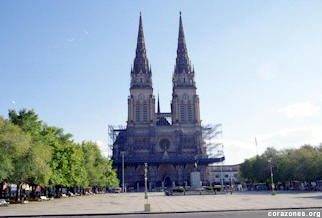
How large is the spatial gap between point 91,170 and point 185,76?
55.0 metres

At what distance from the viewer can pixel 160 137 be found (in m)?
110

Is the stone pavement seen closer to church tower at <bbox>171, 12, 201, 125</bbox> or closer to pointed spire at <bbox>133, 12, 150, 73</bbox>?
church tower at <bbox>171, 12, 201, 125</bbox>

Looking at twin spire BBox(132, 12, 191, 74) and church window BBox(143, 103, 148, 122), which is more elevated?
twin spire BBox(132, 12, 191, 74)

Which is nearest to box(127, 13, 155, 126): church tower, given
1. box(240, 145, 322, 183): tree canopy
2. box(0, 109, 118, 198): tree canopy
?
box(240, 145, 322, 183): tree canopy

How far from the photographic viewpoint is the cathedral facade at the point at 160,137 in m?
104

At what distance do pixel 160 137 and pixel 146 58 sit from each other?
92.4ft

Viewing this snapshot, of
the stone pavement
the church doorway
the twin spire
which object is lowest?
the stone pavement

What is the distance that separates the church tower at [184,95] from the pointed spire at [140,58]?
34.5 ft

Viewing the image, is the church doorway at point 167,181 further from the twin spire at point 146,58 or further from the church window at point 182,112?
the twin spire at point 146,58

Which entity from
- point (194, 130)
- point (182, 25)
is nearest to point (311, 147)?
point (194, 130)

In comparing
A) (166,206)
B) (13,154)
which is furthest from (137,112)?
(166,206)

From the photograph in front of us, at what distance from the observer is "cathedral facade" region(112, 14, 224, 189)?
104 metres

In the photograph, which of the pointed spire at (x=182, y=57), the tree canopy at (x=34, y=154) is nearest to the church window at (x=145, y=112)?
the pointed spire at (x=182, y=57)

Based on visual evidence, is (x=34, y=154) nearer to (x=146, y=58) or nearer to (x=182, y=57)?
(x=146, y=58)
